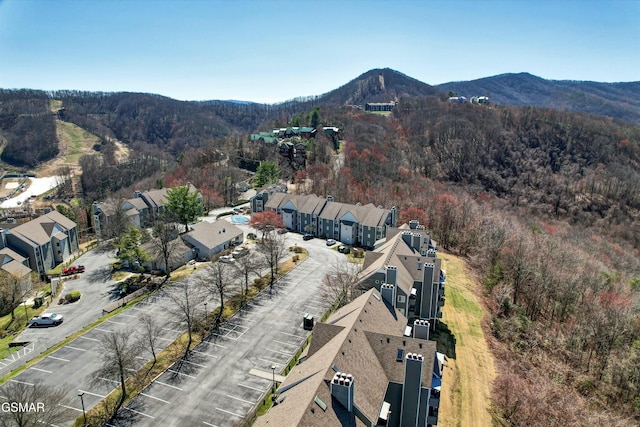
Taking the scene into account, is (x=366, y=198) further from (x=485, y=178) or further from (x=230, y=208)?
(x=485, y=178)

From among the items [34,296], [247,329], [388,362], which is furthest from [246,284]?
[34,296]

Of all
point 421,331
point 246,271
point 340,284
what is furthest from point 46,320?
point 421,331

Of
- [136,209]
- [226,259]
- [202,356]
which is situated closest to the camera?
[202,356]

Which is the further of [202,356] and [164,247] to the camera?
[164,247]

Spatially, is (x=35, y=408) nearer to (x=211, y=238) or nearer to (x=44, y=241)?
(x=211, y=238)

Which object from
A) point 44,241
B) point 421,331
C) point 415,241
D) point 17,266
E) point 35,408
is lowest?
point 17,266

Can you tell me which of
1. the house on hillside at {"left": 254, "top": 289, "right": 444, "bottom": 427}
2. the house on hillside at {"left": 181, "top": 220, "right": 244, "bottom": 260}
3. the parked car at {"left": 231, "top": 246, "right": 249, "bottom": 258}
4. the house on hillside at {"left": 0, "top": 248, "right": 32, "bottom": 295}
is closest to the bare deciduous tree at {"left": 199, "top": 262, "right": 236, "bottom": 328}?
the parked car at {"left": 231, "top": 246, "right": 249, "bottom": 258}

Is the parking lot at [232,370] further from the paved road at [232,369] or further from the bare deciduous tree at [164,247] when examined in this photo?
the bare deciduous tree at [164,247]

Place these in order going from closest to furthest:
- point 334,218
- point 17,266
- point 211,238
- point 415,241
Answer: point 415,241 < point 17,266 < point 211,238 < point 334,218
